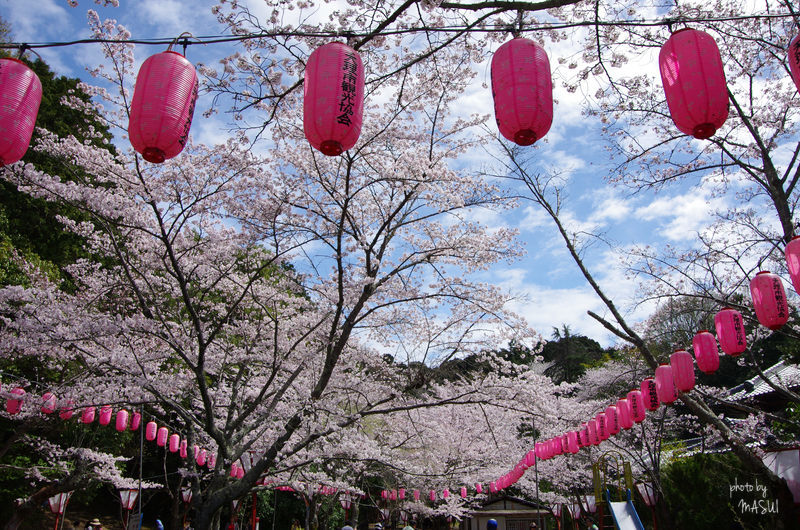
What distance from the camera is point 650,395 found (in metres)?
8.93

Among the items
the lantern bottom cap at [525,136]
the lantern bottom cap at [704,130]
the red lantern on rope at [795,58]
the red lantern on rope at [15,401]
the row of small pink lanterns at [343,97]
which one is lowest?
the red lantern on rope at [15,401]

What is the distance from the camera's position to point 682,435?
91.0 feet

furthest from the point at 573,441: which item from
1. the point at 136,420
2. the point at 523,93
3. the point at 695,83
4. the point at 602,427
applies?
the point at 523,93

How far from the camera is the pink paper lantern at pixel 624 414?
32.1ft

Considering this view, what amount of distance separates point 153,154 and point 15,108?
1.10m

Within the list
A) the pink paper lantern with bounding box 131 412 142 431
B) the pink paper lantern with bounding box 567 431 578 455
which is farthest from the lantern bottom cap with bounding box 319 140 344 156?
the pink paper lantern with bounding box 567 431 578 455

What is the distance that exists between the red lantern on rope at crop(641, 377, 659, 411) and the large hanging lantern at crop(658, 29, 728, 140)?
672cm

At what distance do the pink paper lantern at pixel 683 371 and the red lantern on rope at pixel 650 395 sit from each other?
107 cm

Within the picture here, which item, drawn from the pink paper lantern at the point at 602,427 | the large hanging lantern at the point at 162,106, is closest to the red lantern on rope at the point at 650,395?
the pink paper lantern at the point at 602,427

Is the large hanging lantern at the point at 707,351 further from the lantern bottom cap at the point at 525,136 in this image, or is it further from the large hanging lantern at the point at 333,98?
the large hanging lantern at the point at 333,98

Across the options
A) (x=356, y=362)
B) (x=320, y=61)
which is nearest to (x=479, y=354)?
(x=356, y=362)

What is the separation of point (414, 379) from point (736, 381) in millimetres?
24509

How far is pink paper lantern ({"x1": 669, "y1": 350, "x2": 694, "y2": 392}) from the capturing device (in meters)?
7.73

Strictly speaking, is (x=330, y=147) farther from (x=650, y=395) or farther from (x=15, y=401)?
(x=15, y=401)
